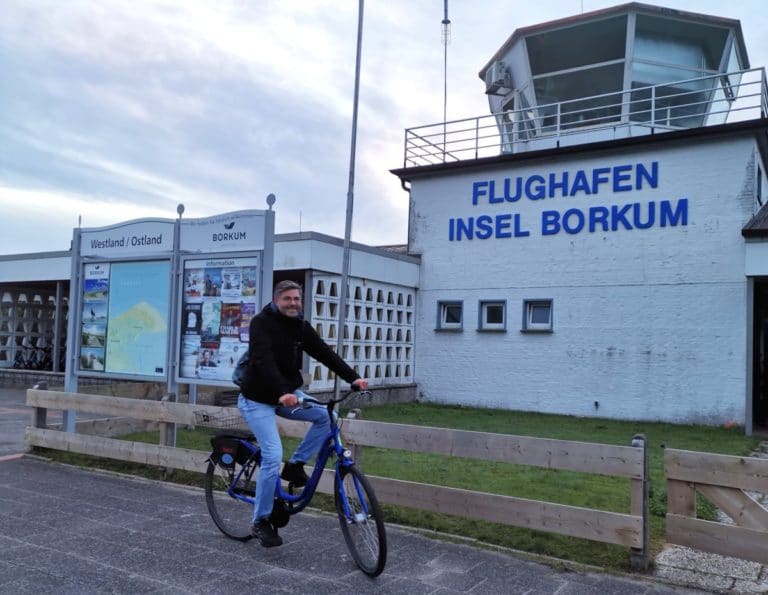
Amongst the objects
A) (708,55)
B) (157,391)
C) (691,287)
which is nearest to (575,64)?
(708,55)

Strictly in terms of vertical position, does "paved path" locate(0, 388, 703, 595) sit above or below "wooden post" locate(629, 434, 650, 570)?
below

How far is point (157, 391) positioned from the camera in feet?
47.5

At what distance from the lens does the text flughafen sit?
16406 millimetres

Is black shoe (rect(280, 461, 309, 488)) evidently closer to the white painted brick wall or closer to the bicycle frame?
the bicycle frame

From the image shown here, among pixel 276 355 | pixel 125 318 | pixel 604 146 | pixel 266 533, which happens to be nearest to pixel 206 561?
pixel 266 533

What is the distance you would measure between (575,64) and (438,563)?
55.8 ft

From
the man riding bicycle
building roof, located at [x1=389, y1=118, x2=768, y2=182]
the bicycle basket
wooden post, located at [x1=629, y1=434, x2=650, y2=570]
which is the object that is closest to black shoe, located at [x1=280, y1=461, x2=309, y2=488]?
the man riding bicycle

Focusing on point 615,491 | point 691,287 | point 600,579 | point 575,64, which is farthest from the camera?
point 575,64

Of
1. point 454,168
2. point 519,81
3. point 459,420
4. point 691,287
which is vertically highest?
point 519,81

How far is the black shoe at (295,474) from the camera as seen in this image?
5.54 meters

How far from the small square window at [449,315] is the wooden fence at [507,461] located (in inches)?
462

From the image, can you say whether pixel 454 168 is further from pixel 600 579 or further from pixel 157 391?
pixel 600 579

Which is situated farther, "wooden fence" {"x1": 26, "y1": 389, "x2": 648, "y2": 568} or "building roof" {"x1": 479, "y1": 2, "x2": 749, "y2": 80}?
"building roof" {"x1": 479, "y1": 2, "x2": 749, "y2": 80}

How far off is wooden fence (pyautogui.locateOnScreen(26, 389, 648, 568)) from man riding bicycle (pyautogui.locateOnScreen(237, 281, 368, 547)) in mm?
1165
